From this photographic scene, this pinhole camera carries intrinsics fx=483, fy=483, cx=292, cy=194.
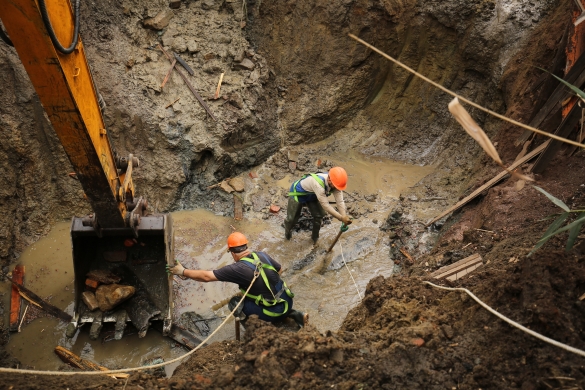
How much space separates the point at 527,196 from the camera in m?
5.49

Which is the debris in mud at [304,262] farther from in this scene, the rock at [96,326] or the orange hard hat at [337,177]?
the rock at [96,326]

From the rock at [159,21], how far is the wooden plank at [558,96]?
535cm

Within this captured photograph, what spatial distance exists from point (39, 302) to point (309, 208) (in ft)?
11.5

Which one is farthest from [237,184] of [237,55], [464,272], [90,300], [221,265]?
[464,272]

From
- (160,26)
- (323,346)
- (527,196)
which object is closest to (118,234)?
(323,346)

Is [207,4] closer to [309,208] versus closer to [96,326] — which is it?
[309,208]

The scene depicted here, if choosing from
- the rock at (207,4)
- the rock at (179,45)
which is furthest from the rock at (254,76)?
the rock at (207,4)

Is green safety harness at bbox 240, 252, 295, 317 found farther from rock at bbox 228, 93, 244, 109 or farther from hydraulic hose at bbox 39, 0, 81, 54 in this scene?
rock at bbox 228, 93, 244, 109

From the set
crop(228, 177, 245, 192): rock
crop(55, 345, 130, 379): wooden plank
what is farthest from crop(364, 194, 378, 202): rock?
crop(55, 345, 130, 379): wooden plank

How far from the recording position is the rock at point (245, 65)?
7617 mm

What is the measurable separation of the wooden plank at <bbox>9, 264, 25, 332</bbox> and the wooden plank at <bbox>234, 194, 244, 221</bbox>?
2.83 metres

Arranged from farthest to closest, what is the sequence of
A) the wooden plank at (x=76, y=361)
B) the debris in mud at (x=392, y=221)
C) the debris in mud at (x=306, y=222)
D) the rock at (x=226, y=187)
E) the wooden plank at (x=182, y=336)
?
the rock at (x=226, y=187) → the debris in mud at (x=306, y=222) → the debris in mud at (x=392, y=221) → the wooden plank at (x=182, y=336) → the wooden plank at (x=76, y=361)

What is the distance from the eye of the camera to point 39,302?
5562 millimetres

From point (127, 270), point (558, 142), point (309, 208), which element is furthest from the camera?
point (309, 208)
